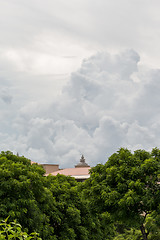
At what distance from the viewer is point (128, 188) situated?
21.8 meters

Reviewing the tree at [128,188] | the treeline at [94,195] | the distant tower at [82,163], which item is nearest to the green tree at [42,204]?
the treeline at [94,195]

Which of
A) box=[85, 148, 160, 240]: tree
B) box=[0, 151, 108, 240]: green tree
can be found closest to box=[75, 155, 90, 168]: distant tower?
box=[0, 151, 108, 240]: green tree

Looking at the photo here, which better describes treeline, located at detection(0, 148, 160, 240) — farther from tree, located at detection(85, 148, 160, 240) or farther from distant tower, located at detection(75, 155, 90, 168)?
distant tower, located at detection(75, 155, 90, 168)

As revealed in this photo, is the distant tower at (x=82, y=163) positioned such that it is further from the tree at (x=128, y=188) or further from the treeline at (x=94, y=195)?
the tree at (x=128, y=188)

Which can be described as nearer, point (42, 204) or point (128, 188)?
point (128, 188)

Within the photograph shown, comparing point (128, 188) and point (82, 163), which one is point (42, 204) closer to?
point (128, 188)

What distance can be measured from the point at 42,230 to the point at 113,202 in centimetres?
548

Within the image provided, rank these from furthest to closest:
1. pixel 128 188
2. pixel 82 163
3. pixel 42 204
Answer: pixel 82 163, pixel 42 204, pixel 128 188

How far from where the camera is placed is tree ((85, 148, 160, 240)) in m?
21.1

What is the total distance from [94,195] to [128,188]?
290 centimetres

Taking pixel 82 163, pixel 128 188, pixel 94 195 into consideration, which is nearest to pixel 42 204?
pixel 94 195

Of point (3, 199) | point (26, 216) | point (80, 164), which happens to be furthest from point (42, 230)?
point (80, 164)

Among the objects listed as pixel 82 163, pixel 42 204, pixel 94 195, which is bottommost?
pixel 42 204

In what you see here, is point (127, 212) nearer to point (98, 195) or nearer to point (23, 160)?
point (98, 195)
